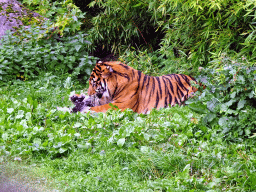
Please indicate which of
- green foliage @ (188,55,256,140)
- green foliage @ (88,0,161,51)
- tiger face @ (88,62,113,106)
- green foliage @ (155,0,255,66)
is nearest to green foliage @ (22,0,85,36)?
green foliage @ (88,0,161,51)

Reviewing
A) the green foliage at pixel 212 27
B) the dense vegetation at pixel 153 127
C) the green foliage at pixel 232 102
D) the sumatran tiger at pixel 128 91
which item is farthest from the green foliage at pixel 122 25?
the green foliage at pixel 232 102

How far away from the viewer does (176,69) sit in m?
5.48

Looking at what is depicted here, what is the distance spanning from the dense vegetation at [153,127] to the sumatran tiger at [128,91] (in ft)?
0.96

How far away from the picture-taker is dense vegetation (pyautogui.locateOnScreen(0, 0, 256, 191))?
2.62 m

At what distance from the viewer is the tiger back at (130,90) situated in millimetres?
4277

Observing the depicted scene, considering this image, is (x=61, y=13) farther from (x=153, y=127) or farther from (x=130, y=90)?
(x=153, y=127)

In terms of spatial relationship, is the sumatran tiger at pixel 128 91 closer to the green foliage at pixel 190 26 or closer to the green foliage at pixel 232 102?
the green foliage at pixel 190 26

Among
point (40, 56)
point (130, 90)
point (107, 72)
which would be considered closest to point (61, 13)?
point (40, 56)

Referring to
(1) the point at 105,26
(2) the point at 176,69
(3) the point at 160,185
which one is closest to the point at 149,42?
(1) the point at 105,26

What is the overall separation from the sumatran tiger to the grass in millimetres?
309

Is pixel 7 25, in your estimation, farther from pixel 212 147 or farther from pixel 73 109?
pixel 212 147

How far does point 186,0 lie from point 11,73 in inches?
127

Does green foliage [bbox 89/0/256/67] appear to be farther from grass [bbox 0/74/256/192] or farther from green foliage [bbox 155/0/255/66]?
grass [bbox 0/74/256/192]

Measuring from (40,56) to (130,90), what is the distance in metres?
2.37
